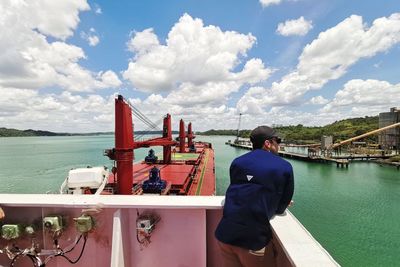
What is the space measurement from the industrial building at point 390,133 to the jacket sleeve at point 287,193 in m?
65.2

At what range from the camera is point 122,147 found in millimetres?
11719

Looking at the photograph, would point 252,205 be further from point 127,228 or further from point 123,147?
point 123,147

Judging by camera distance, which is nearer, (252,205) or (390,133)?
(252,205)

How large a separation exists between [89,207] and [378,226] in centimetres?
1801

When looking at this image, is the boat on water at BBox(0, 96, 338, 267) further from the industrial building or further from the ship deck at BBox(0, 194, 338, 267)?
the industrial building

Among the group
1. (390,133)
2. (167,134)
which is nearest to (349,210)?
(167,134)

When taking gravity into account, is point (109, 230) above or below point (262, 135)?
below

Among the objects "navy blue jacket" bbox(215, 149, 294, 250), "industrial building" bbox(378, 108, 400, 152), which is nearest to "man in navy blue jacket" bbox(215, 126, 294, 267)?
"navy blue jacket" bbox(215, 149, 294, 250)

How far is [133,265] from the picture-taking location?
9.39 ft

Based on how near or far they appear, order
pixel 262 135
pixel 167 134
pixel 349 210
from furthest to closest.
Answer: pixel 167 134 < pixel 349 210 < pixel 262 135

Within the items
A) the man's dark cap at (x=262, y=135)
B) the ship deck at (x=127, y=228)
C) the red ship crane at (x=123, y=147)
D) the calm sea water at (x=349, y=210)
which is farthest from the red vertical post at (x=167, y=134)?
the man's dark cap at (x=262, y=135)

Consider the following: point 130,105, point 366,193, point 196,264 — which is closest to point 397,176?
point 366,193

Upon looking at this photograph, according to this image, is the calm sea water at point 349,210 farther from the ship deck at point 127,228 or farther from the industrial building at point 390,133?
the industrial building at point 390,133

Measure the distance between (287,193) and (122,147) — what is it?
10.5 metres
